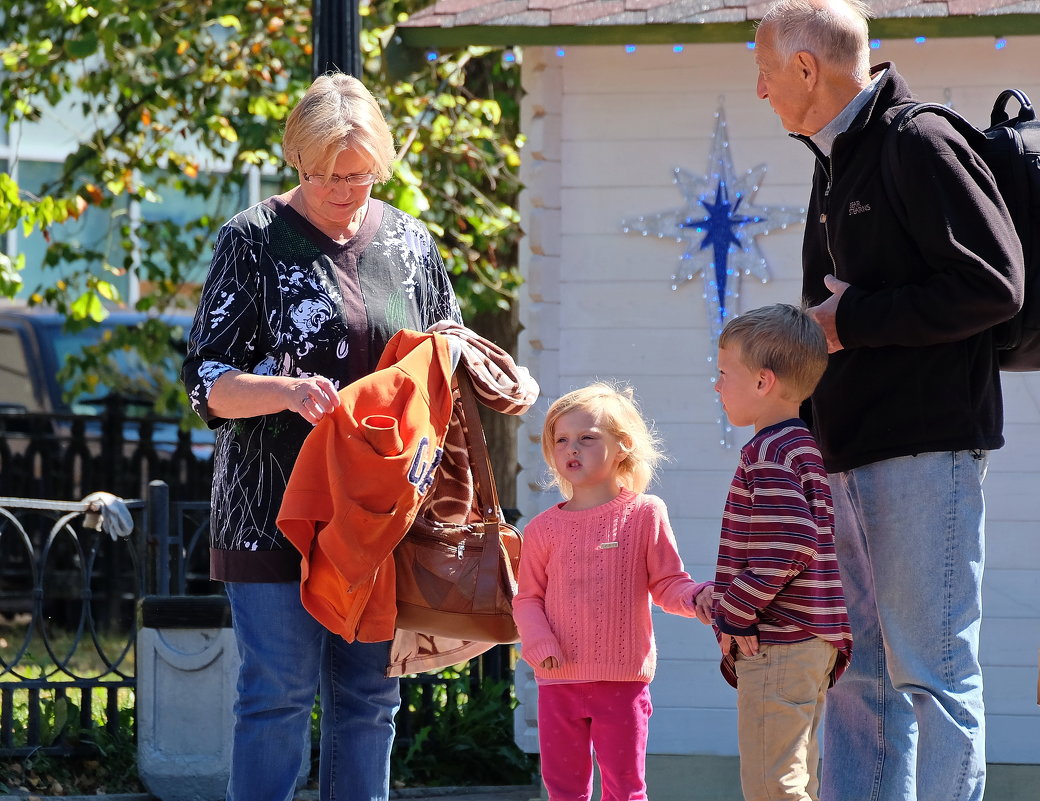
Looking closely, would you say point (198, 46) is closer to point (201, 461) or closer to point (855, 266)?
point (201, 461)

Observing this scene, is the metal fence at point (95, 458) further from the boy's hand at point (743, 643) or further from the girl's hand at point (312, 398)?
the boy's hand at point (743, 643)

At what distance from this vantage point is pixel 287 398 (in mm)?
2887

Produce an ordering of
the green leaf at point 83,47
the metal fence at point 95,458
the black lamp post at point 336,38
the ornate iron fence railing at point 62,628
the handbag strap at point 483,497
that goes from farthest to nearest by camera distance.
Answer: the metal fence at point 95,458 < the green leaf at point 83,47 < the ornate iron fence railing at point 62,628 < the black lamp post at point 336,38 < the handbag strap at point 483,497

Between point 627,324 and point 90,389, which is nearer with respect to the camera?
point 627,324

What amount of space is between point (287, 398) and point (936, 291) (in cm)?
133

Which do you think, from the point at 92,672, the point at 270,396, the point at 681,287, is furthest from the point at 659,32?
the point at 92,672

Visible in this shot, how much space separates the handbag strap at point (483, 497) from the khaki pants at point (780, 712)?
607mm

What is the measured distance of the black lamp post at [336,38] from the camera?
178 inches

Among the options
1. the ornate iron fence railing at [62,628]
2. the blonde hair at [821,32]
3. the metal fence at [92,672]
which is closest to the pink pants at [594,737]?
the blonde hair at [821,32]

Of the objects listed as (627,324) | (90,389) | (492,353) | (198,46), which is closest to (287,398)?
(492,353)

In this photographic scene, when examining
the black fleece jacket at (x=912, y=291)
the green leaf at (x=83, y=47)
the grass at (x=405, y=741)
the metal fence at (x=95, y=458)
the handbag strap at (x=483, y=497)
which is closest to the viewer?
the black fleece jacket at (x=912, y=291)

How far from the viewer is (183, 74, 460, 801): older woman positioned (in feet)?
10.1

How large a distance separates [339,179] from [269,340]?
387 millimetres

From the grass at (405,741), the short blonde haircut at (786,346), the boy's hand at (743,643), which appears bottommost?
the grass at (405,741)
